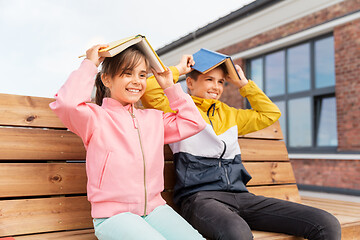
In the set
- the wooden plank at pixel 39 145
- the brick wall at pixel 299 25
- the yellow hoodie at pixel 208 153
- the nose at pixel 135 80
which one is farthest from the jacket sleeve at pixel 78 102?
the brick wall at pixel 299 25

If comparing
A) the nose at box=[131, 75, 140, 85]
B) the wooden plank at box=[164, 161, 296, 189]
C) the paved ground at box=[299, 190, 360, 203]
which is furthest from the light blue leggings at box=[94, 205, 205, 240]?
the paved ground at box=[299, 190, 360, 203]

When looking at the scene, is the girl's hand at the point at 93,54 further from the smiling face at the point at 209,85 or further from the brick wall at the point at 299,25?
the brick wall at the point at 299,25

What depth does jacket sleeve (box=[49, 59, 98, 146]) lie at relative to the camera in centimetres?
180

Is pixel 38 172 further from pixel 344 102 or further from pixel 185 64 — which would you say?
pixel 344 102

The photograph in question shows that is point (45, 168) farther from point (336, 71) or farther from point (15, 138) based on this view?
point (336, 71)

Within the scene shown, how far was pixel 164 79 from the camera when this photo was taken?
2.26 m

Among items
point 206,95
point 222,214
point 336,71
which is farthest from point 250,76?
point 222,214

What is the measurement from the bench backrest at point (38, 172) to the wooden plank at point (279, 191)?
142cm

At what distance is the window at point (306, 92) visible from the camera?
8984mm

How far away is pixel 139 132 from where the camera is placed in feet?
6.44

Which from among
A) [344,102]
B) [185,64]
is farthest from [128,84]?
[344,102]

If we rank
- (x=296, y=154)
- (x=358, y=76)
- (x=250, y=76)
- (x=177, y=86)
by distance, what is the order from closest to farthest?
(x=177, y=86), (x=358, y=76), (x=296, y=154), (x=250, y=76)

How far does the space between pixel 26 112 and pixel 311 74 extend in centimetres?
839

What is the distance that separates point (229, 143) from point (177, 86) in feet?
1.85
